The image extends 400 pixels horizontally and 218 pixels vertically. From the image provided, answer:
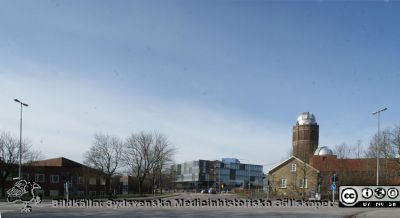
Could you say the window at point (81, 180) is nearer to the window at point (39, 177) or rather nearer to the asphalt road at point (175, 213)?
the window at point (39, 177)

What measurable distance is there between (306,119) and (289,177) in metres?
32.8

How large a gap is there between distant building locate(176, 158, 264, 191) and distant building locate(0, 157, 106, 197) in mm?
86768

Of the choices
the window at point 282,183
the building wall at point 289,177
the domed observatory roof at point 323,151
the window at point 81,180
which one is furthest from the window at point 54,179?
the domed observatory roof at point 323,151

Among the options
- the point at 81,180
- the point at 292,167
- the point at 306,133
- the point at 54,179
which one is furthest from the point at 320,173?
the point at 54,179

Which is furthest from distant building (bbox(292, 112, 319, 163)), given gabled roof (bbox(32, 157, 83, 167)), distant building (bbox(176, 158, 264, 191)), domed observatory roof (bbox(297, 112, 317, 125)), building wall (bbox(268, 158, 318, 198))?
distant building (bbox(176, 158, 264, 191))

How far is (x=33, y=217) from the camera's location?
76.7 feet

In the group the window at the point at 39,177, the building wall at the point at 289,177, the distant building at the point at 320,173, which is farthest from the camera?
the window at the point at 39,177

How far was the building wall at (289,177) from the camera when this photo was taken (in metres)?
76.2

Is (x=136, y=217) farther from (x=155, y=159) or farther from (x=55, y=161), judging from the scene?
(x=55, y=161)

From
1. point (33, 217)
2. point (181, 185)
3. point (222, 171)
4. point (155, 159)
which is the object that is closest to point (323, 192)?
point (155, 159)

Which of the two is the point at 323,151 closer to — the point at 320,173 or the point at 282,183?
the point at 282,183

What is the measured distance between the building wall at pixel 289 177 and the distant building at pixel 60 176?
3276cm

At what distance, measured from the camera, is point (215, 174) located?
6772 inches

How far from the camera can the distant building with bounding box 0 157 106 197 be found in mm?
74812
